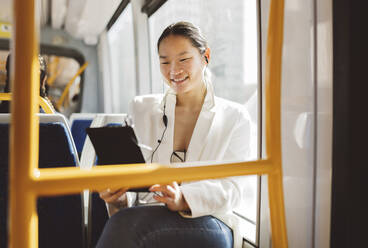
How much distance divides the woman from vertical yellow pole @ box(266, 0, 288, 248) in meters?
0.28

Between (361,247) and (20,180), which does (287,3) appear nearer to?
(361,247)

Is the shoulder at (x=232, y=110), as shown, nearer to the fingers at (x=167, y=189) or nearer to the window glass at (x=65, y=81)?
the fingers at (x=167, y=189)

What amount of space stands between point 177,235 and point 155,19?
1945 mm

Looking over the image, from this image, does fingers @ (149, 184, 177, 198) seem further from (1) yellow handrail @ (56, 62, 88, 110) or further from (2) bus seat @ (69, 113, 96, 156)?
(1) yellow handrail @ (56, 62, 88, 110)

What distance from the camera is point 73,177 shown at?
0.50 metres

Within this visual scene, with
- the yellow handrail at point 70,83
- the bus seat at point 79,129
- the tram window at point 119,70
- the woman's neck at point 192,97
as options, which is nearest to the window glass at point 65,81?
the yellow handrail at point 70,83

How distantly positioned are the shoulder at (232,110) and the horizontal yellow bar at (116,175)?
51 centimetres

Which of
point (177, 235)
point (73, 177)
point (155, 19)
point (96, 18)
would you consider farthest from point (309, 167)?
point (96, 18)

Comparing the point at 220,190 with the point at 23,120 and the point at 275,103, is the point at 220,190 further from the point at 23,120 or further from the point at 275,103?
the point at 23,120

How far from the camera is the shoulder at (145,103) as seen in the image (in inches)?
51.4

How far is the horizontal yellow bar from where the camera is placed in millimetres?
486

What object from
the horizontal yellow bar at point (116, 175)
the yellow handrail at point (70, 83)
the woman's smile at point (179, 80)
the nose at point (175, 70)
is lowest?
the horizontal yellow bar at point (116, 175)

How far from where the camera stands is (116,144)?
2.81 feet

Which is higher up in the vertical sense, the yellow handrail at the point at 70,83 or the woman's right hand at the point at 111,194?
the yellow handrail at the point at 70,83
